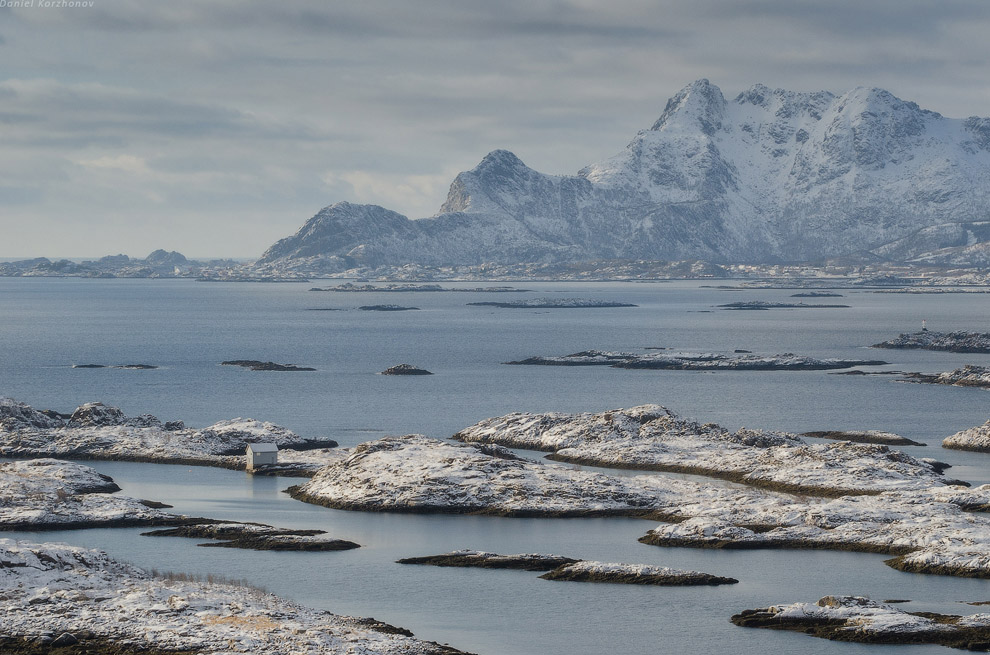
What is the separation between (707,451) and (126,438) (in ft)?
131

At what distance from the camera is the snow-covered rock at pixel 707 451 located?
3174 inches

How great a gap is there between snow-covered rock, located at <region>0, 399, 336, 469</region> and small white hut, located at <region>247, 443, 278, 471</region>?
96.6 inches

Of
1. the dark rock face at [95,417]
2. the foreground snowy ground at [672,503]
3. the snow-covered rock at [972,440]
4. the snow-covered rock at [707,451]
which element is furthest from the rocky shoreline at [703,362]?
the foreground snowy ground at [672,503]

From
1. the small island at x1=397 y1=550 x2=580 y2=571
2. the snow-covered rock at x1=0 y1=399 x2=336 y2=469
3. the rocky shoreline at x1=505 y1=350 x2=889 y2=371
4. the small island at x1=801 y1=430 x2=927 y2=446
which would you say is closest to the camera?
the small island at x1=397 y1=550 x2=580 y2=571

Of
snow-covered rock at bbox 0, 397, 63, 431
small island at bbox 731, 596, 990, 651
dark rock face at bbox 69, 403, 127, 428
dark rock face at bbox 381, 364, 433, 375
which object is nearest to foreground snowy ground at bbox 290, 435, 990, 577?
small island at bbox 731, 596, 990, 651

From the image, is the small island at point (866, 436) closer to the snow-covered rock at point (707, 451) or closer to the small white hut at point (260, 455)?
the snow-covered rock at point (707, 451)

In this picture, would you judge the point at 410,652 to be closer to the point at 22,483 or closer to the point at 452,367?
the point at 22,483

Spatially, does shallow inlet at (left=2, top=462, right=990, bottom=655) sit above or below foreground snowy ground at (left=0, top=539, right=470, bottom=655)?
below

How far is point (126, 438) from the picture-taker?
9819 cm

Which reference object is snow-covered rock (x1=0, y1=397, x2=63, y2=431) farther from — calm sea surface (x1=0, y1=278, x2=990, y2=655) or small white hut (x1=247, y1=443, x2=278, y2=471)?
small white hut (x1=247, y1=443, x2=278, y2=471)

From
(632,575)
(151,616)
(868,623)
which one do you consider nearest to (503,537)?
(632,575)

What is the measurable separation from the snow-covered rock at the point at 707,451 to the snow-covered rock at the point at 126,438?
15320 millimetres

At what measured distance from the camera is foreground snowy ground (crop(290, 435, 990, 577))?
6366 centimetres

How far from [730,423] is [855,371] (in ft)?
183
